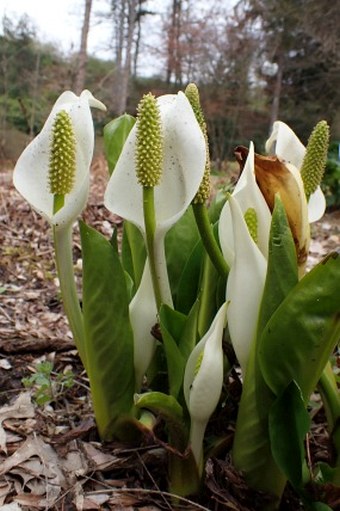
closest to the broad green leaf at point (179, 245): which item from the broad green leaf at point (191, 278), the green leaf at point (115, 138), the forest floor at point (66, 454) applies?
the broad green leaf at point (191, 278)

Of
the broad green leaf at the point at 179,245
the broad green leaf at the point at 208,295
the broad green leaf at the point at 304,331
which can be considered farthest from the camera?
the broad green leaf at the point at 179,245

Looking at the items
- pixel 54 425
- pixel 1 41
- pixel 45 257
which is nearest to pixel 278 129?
pixel 54 425

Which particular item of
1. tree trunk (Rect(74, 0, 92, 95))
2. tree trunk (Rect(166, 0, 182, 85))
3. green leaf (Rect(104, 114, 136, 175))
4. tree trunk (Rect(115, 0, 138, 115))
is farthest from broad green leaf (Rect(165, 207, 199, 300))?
tree trunk (Rect(166, 0, 182, 85))

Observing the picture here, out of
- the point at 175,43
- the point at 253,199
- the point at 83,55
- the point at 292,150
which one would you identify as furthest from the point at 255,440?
the point at 175,43

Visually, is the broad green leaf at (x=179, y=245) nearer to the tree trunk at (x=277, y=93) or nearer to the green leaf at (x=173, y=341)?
the green leaf at (x=173, y=341)

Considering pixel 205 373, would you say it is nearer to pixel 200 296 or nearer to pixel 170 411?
pixel 170 411

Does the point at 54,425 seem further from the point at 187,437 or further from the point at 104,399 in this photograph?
the point at 187,437
